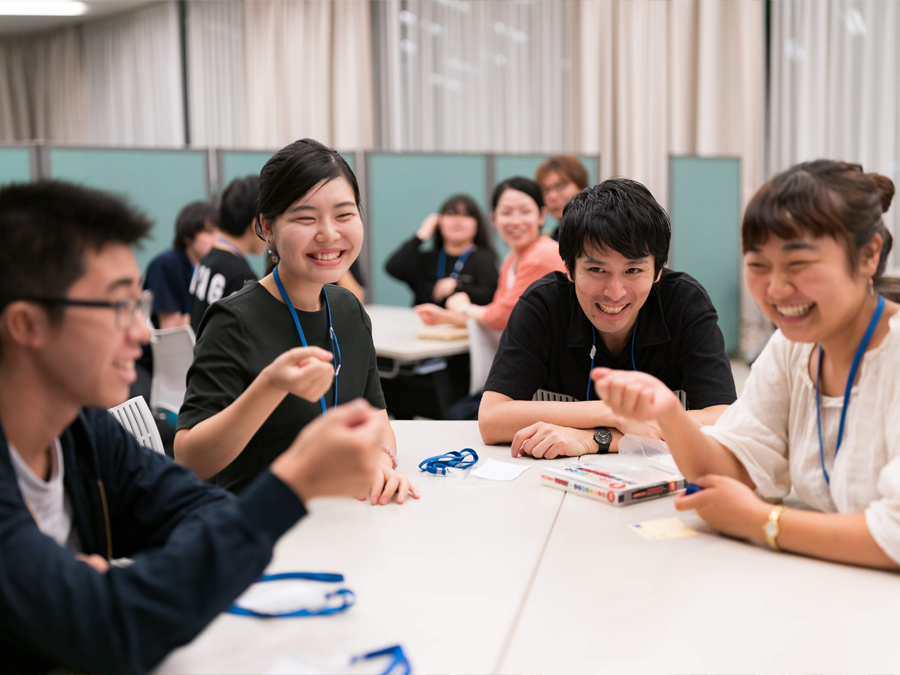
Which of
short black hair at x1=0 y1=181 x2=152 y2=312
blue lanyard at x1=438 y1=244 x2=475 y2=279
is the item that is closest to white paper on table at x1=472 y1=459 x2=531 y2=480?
short black hair at x1=0 y1=181 x2=152 y2=312

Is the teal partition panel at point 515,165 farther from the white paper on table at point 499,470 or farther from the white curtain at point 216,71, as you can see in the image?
the white paper on table at point 499,470

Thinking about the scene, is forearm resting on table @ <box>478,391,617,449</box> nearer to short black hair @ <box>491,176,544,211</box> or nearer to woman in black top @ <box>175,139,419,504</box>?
woman in black top @ <box>175,139,419,504</box>

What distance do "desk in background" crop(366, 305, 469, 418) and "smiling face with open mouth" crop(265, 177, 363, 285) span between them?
5.68 ft

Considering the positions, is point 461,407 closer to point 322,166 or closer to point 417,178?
point 322,166

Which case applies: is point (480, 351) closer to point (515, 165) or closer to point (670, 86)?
point (515, 165)

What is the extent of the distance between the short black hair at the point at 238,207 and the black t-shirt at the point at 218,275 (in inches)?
4.4

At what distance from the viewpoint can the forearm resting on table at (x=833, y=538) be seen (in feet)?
3.68

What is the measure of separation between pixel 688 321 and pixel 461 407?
1222mm

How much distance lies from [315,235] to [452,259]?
3.03 meters

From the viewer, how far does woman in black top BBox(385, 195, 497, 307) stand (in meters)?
4.44

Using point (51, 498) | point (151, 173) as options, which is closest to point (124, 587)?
point (51, 498)

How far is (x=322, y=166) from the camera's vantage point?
1.64m

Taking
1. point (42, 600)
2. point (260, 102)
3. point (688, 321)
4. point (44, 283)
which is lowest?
point (42, 600)

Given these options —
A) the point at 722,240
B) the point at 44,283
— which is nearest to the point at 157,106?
the point at 722,240
